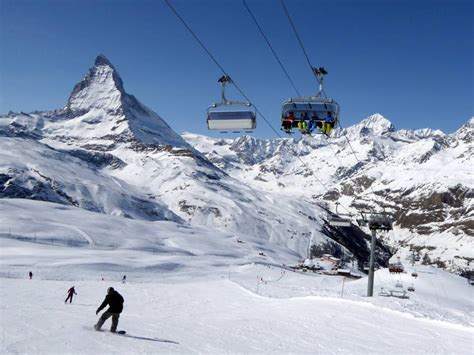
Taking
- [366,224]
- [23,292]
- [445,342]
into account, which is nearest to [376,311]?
[445,342]

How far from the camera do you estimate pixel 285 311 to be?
102ft

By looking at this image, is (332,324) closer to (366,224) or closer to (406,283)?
(366,224)

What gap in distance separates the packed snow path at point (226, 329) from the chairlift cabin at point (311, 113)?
34.0 ft

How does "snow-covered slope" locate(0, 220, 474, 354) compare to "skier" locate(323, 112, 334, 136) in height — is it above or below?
below

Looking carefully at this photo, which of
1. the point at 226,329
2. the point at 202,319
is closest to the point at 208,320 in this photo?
the point at 202,319

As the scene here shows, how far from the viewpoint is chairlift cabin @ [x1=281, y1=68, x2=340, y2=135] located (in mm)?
24672

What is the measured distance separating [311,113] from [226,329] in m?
11.9

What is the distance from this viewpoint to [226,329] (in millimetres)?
22078

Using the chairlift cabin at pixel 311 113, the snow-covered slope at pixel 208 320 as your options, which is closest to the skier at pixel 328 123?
the chairlift cabin at pixel 311 113

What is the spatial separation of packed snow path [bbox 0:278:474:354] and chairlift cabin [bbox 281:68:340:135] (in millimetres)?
10354

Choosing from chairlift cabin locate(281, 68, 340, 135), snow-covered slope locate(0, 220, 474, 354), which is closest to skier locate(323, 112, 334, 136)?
chairlift cabin locate(281, 68, 340, 135)

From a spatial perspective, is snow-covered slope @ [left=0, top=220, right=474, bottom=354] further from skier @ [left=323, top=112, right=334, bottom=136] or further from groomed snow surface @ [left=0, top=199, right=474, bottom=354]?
skier @ [left=323, top=112, right=334, bottom=136]

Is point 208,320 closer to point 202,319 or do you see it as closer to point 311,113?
point 202,319

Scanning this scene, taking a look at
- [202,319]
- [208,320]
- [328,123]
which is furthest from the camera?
[202,319]
